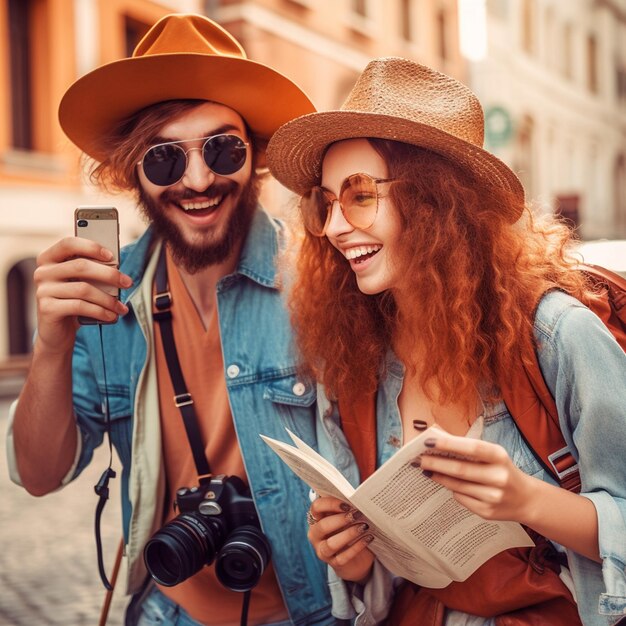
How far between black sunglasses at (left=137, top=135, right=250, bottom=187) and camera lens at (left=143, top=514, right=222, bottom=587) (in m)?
0.89

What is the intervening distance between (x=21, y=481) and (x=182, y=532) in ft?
2.04

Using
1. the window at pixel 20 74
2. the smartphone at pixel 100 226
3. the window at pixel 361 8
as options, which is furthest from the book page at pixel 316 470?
the window at pixel 361 8

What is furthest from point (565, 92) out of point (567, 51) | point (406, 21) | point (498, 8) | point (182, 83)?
point (182, 83)

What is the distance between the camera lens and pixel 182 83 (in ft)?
7.43

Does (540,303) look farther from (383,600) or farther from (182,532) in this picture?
(182,532)

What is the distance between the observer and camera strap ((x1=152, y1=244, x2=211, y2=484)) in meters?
2.21

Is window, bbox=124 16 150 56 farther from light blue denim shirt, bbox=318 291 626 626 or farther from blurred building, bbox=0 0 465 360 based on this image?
light blue denim shirt, bbox=318 291 626 626

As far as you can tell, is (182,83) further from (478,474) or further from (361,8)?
(361,8)

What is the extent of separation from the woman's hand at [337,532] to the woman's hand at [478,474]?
340 mm

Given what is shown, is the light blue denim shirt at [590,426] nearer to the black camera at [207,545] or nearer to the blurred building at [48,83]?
the black camera at [207,545]

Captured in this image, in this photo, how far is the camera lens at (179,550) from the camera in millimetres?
1945

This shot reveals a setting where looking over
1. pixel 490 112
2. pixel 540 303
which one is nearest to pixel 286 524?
pixel 540 303

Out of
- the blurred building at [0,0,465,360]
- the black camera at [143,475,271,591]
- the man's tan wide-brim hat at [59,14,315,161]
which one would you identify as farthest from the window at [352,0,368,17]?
the black camera at [143,475,271,591]

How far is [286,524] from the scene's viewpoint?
219 centimetres
